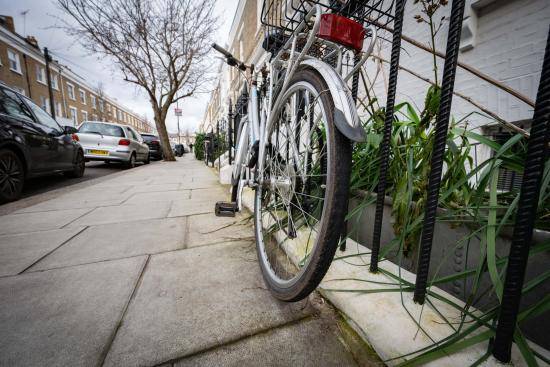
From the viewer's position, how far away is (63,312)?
98 cm

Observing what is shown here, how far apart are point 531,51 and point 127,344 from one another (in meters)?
2.83

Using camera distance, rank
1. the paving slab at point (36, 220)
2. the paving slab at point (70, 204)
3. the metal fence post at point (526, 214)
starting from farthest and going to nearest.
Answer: the paving slab at point (70, 204) < the paving slab at point (36, 220) < the metal fence post at point (526, 214)

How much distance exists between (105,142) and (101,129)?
525 millimetres

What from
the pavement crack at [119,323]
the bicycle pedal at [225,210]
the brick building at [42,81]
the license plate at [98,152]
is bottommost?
the pavement crack at [119,323]

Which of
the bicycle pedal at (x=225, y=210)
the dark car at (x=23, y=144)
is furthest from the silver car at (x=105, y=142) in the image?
the bicycle pedal at (x=225, y=210)

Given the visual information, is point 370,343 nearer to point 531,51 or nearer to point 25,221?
point 531,51

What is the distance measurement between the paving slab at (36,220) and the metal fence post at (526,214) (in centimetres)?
295

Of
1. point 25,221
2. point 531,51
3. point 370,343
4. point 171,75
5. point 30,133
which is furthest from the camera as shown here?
point 171,75

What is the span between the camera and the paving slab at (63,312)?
2.58ft

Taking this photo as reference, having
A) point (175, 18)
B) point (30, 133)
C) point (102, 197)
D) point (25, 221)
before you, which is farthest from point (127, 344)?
point (175, 18)

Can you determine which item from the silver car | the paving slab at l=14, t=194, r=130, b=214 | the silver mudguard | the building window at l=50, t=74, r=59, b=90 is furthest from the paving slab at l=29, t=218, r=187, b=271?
the building window at l=50, t=74, r=59, b=90

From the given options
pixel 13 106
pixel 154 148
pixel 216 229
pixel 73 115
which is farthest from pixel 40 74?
pixel 216 229

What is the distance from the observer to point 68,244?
1.69m

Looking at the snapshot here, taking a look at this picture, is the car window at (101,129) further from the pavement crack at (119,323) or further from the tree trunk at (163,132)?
the pavement crack at (119,323)
